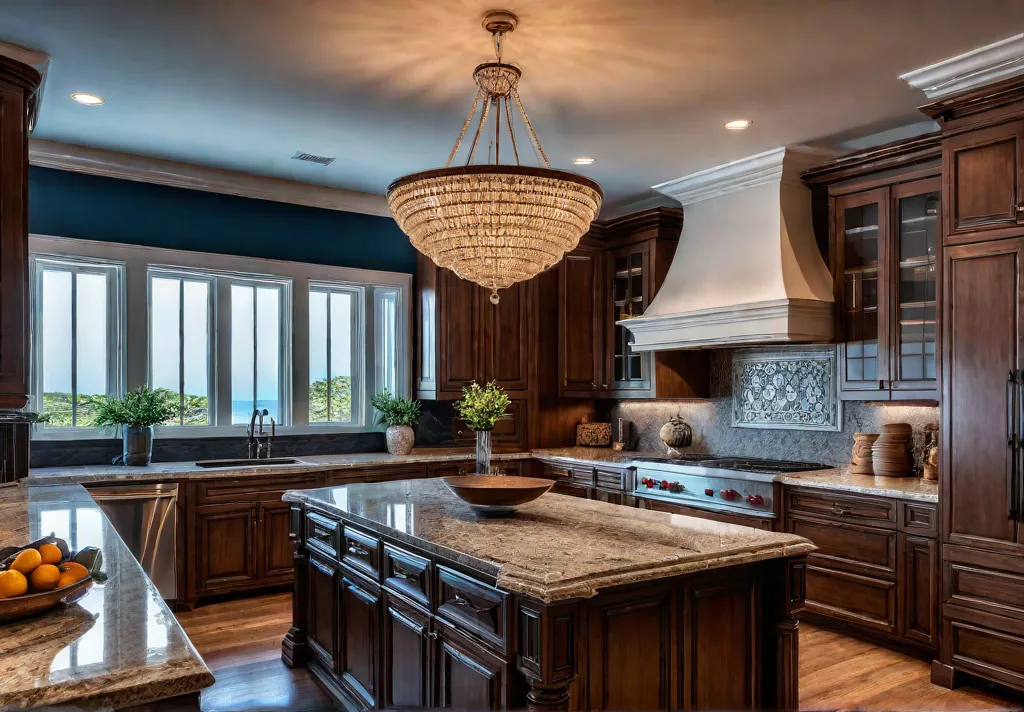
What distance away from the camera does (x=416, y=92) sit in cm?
376

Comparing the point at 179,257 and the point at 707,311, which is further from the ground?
the point at 179,257

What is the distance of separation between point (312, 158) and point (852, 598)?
425 cm

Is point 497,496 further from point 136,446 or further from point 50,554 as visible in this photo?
point 136,446

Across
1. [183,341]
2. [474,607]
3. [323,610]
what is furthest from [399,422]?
[474,607]

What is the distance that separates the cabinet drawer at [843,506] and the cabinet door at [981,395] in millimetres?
334

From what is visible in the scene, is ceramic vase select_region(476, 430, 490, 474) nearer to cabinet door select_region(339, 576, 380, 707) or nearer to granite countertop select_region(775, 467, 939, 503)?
cabinet door select_region(339, 576, 380, 707)

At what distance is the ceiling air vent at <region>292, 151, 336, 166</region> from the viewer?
4.82m

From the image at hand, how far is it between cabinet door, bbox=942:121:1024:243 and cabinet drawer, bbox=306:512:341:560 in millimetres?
3174

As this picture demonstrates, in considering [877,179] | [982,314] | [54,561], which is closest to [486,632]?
[54,561]

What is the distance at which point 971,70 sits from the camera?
335cm

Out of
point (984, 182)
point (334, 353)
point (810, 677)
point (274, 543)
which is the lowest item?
point (810, 677)

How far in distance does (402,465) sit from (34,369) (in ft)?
8.04

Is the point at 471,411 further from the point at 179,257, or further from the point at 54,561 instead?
the point at 54,561

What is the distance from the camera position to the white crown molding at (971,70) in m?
3.18
